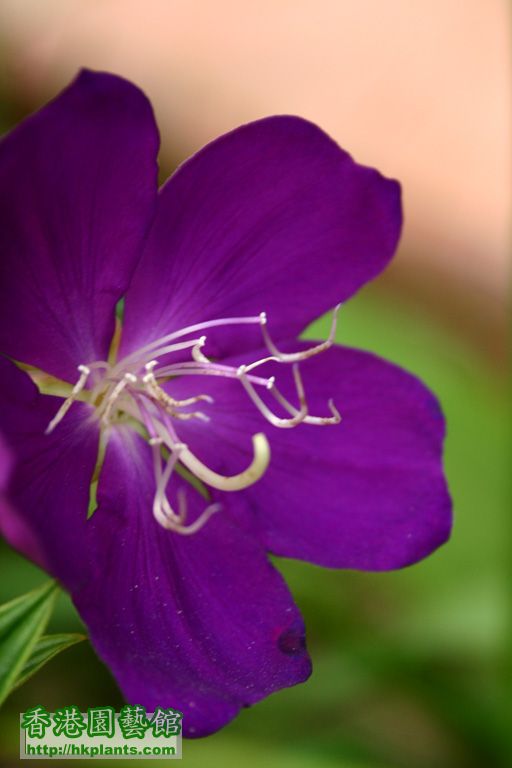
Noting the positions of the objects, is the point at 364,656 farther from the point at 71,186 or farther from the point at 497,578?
the point at 71,186

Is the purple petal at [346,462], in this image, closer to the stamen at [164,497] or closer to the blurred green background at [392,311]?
the stamen at [164,497]

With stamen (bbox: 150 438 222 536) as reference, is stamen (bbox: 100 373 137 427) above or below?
above

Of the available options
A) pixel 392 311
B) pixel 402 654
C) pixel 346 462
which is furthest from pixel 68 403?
pixel 392 311

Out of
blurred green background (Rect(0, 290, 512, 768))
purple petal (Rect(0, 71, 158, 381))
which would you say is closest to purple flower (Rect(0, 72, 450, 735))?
purple petal (Rect(0, 71, 158, 381))

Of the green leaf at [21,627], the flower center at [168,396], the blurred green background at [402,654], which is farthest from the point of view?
the blurred green background at [402,654]

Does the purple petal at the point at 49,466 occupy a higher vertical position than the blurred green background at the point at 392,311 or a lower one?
higher

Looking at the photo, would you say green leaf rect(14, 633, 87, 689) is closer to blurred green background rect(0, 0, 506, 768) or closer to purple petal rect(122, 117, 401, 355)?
purple petal rect(122, 117, 401, 355)

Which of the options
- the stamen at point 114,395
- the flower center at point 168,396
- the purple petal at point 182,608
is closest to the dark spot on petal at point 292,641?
the purple petal at point 182,608

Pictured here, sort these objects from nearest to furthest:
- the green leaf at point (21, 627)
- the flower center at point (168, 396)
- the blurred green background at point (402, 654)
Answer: the green leaf at point (21, 627), the flower center at point (168, 396), the blurred green background at point (402, 654)
